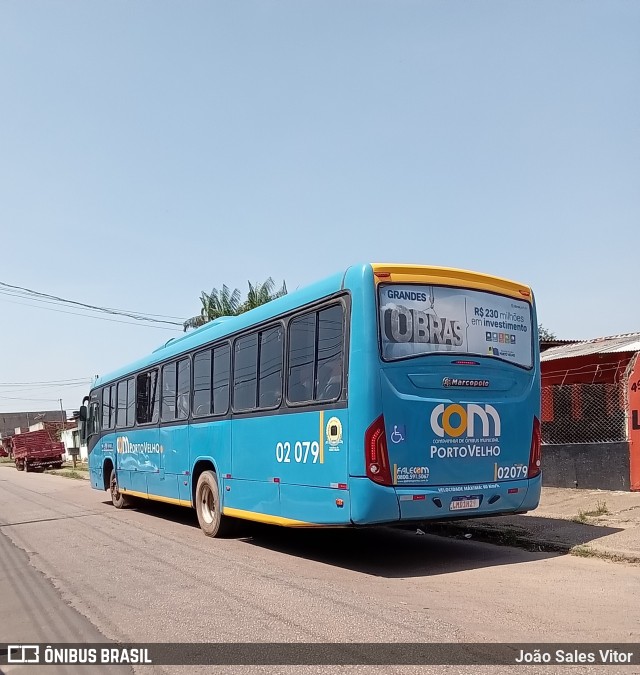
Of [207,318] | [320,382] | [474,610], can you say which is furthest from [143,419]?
[207,318]

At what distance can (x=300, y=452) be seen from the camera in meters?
8.45

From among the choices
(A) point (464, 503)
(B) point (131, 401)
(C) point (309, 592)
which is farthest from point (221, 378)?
(B) point (131, 401)

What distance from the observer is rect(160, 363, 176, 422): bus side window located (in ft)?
42.9

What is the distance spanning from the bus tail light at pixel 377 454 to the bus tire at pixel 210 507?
4007mm

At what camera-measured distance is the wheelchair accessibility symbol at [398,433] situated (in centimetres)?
760

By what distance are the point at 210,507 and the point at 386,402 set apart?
15.8 feet

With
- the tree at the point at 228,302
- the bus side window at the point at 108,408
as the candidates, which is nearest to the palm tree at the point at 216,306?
the tree at the point at 228,302

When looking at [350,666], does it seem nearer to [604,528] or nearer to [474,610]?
[474,610]

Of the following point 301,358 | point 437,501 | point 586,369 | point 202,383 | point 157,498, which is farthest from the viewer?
point 586,369

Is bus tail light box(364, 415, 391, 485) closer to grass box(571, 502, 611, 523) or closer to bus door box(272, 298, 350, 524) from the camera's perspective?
bus door box(272, 298, 350, 524)

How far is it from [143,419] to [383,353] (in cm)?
828

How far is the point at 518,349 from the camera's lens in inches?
346

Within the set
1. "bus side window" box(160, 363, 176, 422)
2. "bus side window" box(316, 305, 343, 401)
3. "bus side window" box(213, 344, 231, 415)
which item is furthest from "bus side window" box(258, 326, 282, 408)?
"bus side window" box(160, 363, 176, 422)

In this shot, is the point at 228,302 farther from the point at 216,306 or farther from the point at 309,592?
the point at 309,592
